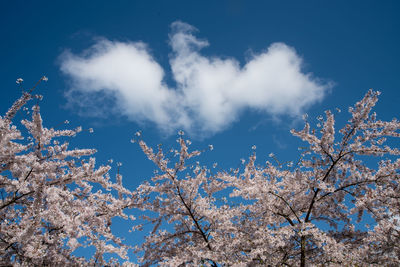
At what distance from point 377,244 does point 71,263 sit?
10.5 meters

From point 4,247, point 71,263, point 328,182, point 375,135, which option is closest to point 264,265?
point 328,182

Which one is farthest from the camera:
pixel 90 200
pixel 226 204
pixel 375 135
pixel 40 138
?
pixel 226 204

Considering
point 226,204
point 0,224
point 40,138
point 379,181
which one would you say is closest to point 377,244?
point 379,181

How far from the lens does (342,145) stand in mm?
8953

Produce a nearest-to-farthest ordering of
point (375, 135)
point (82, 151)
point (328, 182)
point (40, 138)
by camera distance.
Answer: point (40, 138)
point (82, 151)
point (375, 135)
point (328, 182)

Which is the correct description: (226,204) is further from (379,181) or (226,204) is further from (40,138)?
(40,138)

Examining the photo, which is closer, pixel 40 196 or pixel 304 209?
pixel 40 196

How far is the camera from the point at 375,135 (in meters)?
8.60

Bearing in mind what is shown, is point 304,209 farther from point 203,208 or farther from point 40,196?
point 40,196

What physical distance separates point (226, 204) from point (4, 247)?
7.60 metres

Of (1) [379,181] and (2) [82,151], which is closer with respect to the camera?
(2) [82,151]

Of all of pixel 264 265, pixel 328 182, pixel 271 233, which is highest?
pixel 328 182

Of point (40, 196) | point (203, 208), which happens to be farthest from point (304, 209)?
point (40, 196)

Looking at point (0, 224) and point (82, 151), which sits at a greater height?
point (82, 151)
